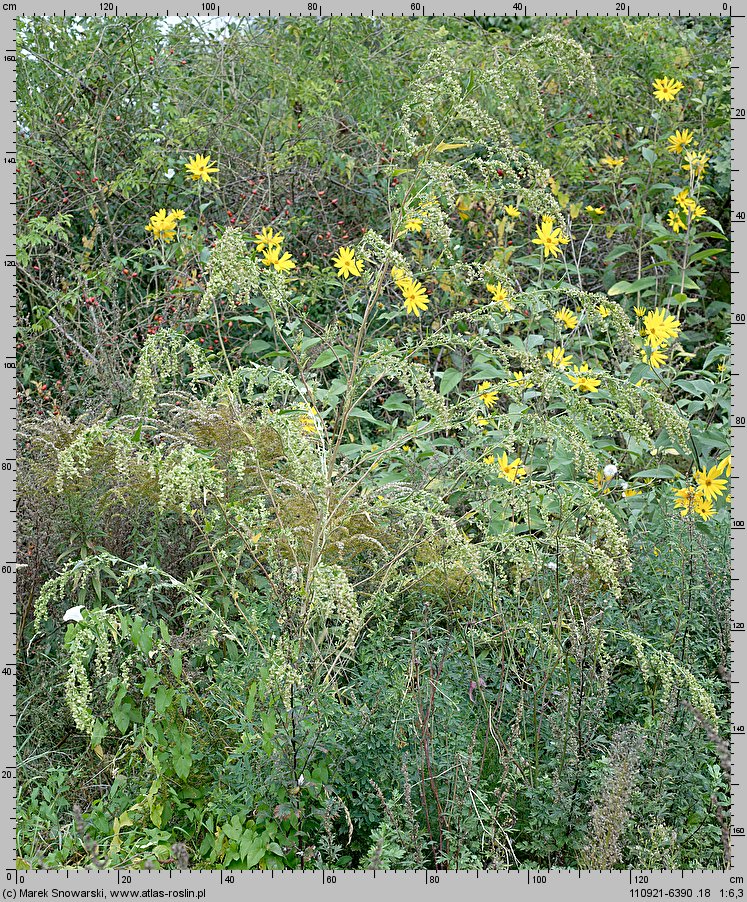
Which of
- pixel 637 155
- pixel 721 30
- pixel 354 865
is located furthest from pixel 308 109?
pixel 354 865

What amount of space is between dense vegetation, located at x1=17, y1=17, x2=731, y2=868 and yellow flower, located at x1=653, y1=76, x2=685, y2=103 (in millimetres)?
14

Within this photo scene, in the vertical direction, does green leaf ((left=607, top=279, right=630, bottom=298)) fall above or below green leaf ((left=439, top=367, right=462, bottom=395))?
above

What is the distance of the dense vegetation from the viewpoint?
7.70ft

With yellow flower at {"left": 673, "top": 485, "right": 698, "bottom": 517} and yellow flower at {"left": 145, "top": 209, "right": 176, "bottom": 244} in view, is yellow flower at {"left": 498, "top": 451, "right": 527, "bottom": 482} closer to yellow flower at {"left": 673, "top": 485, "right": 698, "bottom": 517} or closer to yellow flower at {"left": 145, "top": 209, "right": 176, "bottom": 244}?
yellow flower at {"left": 673, "top": 485, "right": 698, "bottom": 517}

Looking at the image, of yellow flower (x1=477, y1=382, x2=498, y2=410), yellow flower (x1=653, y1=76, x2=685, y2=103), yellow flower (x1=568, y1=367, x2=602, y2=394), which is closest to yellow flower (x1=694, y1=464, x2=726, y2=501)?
yellow flower (x1=568, y1=367, x2=602, y2=394)

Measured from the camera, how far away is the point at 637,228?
15.5 feet

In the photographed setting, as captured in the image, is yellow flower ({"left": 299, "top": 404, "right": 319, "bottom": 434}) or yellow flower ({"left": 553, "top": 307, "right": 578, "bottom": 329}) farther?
yellow flower ({"left": 553, "top": 307, "right": 578, "bottom": 329})

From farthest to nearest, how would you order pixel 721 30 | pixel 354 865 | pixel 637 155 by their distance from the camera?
1. pixel 721 30
2. pixel 637 155
3. pixel 354 865

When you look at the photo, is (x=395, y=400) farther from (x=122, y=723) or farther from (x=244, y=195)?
(x=122, y=723)

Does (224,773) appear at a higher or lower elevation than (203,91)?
lower

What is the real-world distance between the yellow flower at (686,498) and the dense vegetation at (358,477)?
0.02m

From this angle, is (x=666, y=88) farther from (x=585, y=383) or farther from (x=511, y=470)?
(x=511, y=470)

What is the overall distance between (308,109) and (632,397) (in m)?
3.17

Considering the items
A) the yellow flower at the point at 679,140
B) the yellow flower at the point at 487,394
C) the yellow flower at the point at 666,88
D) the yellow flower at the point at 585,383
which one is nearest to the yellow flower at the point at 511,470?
the yellow flower at the point at 487,394
